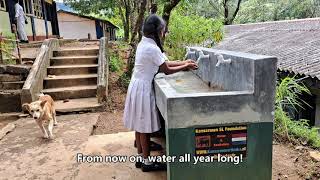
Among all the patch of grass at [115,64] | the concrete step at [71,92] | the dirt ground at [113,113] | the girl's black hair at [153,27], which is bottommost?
the dirt ground at [113,113]

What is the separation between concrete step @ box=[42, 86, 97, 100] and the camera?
7.04m

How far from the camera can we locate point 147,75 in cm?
331

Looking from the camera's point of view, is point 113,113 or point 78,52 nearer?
point 113,113

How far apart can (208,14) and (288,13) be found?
27.5 ft

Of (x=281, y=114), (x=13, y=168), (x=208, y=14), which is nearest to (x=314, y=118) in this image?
(x=281, y=114)

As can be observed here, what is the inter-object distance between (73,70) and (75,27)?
2211 centimetres

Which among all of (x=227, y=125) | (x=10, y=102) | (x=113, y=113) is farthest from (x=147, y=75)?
(x=10, y=102)

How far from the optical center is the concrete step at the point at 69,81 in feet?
24.3

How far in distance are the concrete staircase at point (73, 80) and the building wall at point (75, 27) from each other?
2076cm

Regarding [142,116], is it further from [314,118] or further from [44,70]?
[314,118]

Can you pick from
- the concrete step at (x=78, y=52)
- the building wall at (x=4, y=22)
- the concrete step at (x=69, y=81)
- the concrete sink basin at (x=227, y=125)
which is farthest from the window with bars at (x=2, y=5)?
the concrete sink basin at (x=227, y=125)

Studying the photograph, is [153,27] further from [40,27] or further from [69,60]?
[40,27]

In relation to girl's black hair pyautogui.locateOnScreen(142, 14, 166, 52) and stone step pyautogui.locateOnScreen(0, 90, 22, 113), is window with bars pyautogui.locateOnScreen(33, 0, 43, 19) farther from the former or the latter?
girl's black hair pyautogui.locateOnScreen(142, 14, 166, 52)

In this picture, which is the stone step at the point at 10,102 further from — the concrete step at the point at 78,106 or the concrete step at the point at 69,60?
the concrete step at the point at 69,60
